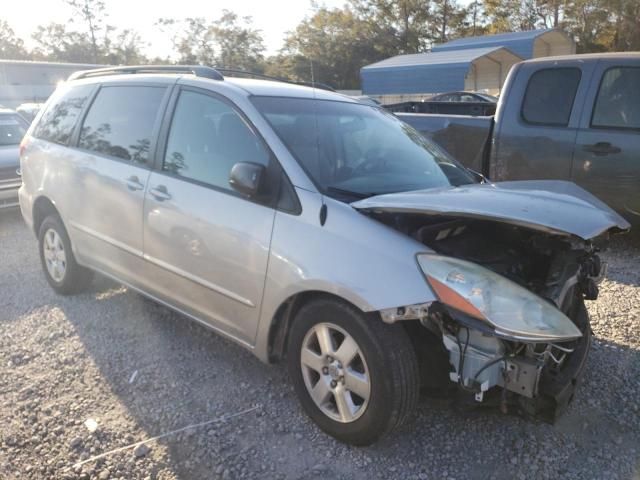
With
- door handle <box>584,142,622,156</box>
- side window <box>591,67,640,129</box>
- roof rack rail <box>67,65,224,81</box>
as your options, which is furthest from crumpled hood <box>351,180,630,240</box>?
side window <box>591,67,640,129</box>

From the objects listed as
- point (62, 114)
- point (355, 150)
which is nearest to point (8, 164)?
point (62, 114)

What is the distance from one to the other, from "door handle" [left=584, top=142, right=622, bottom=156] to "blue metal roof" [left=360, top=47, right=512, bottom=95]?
1906 centimetres

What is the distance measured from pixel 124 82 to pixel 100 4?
63260 millimetres

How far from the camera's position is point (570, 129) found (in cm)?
541

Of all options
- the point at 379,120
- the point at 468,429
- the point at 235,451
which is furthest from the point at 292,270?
the point at 379,120

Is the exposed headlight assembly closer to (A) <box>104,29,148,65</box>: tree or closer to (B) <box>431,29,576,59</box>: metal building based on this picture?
(B) <box>431,29,576,59</box>: metal building

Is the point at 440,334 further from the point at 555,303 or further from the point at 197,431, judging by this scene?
the point at 197,431

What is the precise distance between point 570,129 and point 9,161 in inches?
272

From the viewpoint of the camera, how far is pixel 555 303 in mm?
2504

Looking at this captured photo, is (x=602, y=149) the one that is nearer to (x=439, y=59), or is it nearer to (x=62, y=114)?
(x=62, y=114)

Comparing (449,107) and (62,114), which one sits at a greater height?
(449,107)

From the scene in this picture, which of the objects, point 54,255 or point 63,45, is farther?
point 63,45

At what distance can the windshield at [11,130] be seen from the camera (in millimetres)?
8148

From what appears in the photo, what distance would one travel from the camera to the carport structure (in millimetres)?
23938
